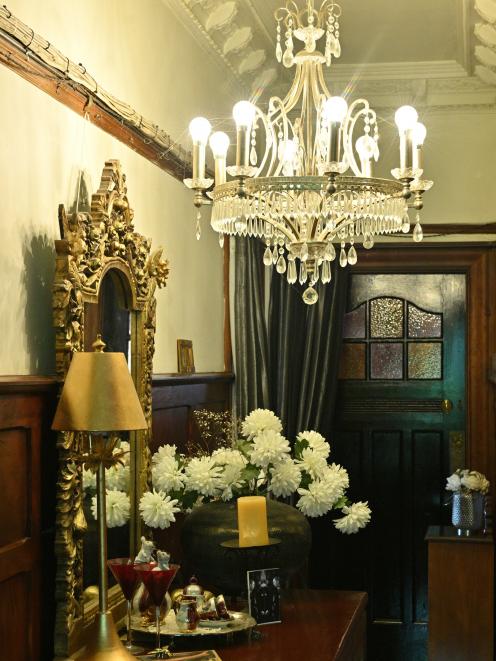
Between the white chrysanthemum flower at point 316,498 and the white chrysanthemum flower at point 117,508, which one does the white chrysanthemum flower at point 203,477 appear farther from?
the white chrysanthemum flower at point 316,498

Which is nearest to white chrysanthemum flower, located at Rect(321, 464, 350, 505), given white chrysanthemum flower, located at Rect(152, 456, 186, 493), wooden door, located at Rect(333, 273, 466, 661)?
white chrysanthemum flower, located at Rect(152, 456, 186, 493)

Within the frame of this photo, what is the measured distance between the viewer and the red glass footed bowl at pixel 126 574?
3.31m

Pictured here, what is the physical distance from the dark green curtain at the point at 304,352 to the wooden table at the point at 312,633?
2.16m

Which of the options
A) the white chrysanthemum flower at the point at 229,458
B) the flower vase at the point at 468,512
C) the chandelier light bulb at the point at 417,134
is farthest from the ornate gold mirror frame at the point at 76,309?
the flower vase at the point at 468,512

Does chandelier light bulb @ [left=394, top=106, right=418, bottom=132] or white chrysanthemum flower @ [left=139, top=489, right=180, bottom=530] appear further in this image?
white chrysanthemum flower @ [left=139, top=489, right=180, bottom=530]

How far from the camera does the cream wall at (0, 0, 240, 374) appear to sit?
323 cm

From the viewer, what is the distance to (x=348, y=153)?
143 inches

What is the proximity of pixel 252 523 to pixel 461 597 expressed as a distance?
8.25 ft

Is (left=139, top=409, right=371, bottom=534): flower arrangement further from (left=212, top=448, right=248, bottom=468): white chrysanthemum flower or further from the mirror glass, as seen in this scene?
the mirror glass

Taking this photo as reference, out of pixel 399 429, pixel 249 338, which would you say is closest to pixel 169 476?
pixel 249 338

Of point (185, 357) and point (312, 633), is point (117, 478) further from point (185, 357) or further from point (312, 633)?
point (185, 357)

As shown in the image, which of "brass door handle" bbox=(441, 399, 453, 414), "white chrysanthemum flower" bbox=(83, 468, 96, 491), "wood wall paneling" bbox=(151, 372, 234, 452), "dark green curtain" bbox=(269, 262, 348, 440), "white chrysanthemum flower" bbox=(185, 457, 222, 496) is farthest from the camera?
"brass door handle" bbox=(441, 399, 453, 414)

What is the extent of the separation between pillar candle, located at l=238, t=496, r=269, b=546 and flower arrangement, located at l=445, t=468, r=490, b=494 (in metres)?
2.53

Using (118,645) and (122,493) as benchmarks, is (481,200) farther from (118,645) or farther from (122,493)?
(118,645)
